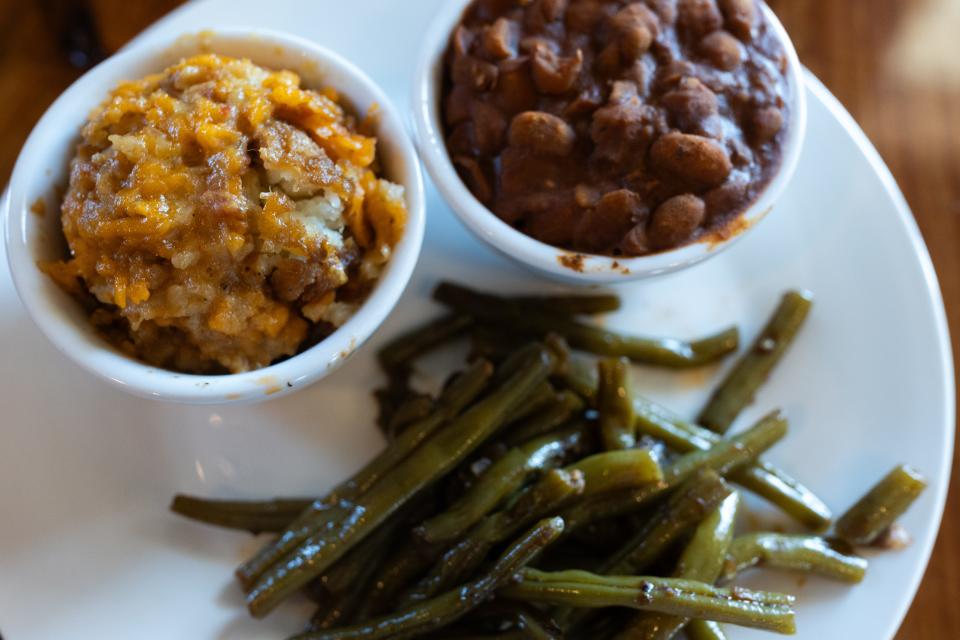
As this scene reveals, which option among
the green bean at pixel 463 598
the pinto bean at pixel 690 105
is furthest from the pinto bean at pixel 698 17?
the green bean at pixel 463 598

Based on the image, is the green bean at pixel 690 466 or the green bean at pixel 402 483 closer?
the green bean at pixel 402 483

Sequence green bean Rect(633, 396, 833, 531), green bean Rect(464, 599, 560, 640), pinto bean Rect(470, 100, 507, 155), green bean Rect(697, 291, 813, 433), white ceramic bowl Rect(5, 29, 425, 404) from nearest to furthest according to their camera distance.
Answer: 1. white ceramic bowl Rect(5, 29, 425, 404)
2. green bean Rect(464, 599, 560, 640)
3. pinto bean Rect(470, 100, 507, 155)
4. green bean Rect(633, 396, 833, 531)
5. green bean Rect(697, 291, 813, 433)

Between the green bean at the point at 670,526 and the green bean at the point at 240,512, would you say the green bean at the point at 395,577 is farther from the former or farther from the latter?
the green bean at the point at 670,526

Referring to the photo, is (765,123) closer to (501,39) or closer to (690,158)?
(690,158)

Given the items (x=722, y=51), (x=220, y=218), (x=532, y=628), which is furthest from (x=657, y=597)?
(x=722, y=51)

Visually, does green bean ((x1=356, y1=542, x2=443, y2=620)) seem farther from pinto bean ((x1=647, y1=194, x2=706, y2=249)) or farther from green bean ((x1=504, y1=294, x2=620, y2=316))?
pinto bean ((x1=647, y1=194, x2=706, y2=249))

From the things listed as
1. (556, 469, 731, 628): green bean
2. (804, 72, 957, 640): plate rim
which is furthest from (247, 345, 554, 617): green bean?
(804, 72, 957, 640): plate rim
